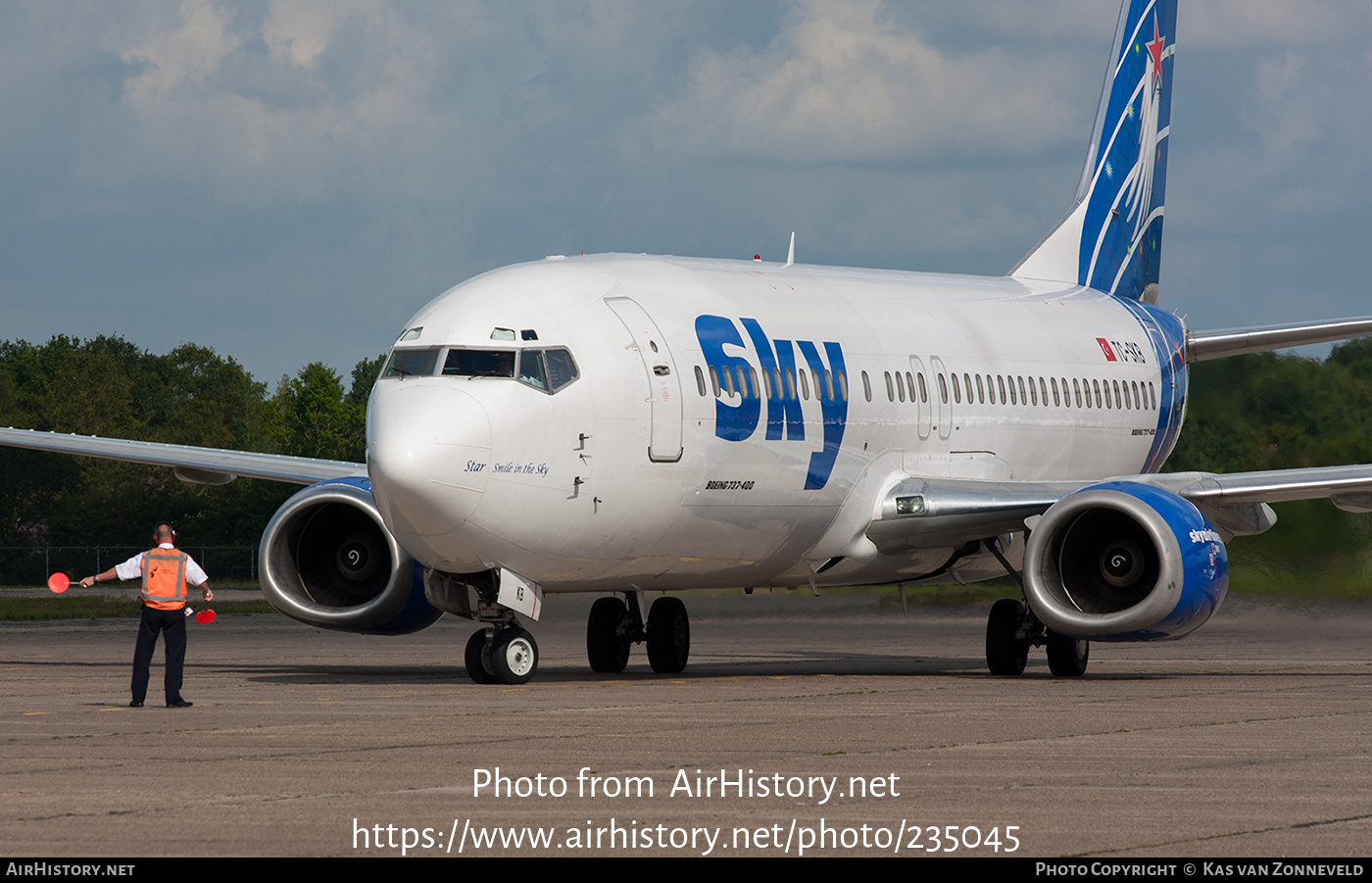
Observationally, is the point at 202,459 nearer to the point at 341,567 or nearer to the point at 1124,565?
the point at 341,567

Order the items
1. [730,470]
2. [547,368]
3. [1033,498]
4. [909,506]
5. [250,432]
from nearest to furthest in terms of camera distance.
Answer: [547,368], [730,470], [1033,498], [909,506], [250,432]

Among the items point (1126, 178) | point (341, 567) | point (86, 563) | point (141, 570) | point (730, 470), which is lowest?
point (86, 563)

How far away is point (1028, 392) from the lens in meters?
23.6

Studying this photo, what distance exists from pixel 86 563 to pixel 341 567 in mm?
46132

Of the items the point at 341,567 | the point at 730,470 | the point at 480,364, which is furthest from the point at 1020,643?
the point at 480,364

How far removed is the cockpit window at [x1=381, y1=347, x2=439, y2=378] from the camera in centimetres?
1677

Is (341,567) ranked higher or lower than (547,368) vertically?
lower

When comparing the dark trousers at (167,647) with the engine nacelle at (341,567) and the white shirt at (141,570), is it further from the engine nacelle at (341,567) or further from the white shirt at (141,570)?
the engine nacelle at (341,567)

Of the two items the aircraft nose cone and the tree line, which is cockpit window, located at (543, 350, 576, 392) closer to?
the aircraft nose cone

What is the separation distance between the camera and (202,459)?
73.4 ft

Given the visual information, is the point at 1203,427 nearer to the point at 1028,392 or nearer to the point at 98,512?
the point at 1028,392

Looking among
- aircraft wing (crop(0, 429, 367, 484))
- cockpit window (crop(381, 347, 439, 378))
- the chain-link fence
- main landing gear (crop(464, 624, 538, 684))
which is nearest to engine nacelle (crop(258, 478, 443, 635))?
aircraft wing (crop(0, 429, 367, 484))

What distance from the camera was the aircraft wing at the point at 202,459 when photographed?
21.9m
